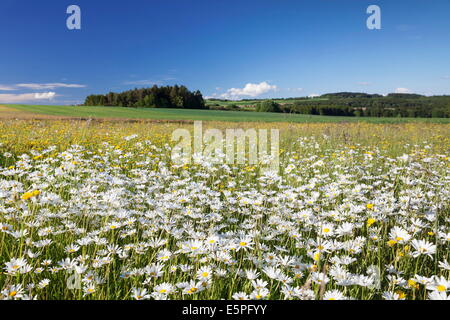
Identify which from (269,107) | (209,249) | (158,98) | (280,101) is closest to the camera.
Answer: (209,249)

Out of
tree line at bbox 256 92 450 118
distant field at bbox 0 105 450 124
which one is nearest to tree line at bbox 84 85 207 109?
tree line at bbox 256 92 450 118

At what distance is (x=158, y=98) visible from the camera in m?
65.5

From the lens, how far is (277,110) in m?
53.8

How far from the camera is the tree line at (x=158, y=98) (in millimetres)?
64812

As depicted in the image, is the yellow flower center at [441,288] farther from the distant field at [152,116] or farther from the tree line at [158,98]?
the tree line at [158,98]

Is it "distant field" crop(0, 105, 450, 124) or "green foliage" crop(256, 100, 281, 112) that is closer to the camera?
"distant field" crop(0, 105, 450, 124)

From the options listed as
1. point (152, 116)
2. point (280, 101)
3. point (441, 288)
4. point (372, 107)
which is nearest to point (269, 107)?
point (280, 101)

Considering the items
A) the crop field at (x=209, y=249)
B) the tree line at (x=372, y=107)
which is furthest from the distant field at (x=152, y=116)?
the crop field at (x=209, y=249)

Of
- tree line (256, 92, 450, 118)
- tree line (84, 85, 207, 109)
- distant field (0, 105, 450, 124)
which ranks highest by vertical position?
tree line (84, 85, 207, 109)

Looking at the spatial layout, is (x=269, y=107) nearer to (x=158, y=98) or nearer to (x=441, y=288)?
(x=158, y=98)

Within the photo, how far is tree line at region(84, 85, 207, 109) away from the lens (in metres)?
64.8

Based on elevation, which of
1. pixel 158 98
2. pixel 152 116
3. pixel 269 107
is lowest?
pixel 152 116

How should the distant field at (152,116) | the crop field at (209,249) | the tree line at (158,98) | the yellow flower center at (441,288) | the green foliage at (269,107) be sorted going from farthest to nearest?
the tree line at (158,98), the green foliage at (269,107), the distant field at (152,116), the crop field at (209,249), the yellow flower center at (441,288)

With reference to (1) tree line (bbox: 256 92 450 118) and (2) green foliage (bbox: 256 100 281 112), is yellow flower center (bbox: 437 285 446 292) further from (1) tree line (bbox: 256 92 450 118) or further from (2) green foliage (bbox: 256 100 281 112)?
(2) green foliage (bbox: 256 100 281 112)
